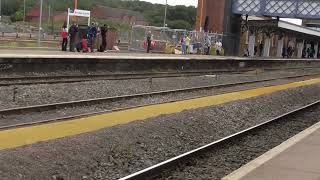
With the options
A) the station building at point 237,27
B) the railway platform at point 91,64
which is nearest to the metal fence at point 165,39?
the railway platform at point 91,64

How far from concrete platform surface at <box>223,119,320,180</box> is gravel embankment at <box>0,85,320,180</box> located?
1.84m

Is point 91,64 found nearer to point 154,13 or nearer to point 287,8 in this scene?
point 287,8

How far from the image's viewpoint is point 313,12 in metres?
62.6

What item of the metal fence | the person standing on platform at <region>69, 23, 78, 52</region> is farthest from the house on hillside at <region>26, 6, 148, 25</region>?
the person standing on platform at <region>69, 23, 78, 52</region>

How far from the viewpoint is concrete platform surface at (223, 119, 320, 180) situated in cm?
772

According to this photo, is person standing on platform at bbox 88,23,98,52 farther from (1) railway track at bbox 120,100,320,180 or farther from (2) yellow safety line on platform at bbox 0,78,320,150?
(1) railway track at bbox 120,100,320,180

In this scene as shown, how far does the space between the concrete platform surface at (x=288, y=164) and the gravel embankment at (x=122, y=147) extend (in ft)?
6.05

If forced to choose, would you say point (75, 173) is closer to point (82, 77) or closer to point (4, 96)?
point (4, 96)

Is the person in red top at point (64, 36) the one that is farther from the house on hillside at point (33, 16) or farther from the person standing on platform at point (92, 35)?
the house on hillside at point (33, 16)

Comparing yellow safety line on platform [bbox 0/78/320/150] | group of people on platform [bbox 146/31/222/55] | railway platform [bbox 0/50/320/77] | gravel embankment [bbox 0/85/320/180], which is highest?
group of people on platform [bbox 146/31/222/55]

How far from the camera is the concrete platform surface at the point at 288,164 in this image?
25.3 ft

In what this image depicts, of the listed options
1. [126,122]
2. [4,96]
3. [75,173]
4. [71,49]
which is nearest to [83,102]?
[4,96]

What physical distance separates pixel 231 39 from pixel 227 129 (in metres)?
50.9

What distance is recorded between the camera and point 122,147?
10.1 metres
